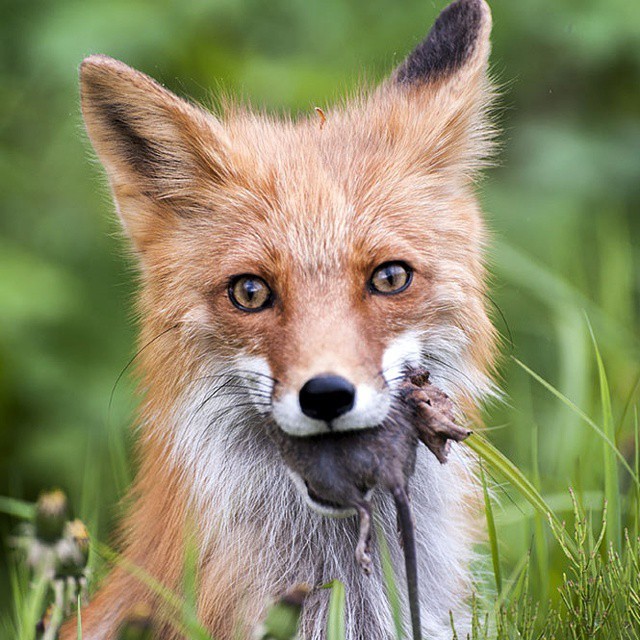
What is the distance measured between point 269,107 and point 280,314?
2.67 meters

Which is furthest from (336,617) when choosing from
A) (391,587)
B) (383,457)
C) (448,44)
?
(448,44)

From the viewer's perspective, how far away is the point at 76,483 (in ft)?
19.4

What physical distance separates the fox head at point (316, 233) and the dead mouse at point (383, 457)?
0.08m

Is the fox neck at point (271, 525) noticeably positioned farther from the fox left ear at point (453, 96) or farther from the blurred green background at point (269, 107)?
the blurred green background at point (269, 107)

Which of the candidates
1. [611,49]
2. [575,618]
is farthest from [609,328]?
[575,618]

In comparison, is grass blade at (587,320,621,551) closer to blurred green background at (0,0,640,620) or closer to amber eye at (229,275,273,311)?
amber eye at (229,275,273,311)

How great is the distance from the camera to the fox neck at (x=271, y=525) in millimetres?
3184

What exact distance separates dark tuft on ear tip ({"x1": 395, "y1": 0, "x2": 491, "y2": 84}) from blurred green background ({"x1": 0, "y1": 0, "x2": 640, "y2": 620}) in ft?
4.50

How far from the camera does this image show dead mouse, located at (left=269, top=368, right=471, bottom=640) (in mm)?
2789

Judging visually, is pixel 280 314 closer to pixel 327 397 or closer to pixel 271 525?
pixel 327 397

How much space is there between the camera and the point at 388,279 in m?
3.13

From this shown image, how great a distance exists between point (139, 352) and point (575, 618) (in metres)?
1.61

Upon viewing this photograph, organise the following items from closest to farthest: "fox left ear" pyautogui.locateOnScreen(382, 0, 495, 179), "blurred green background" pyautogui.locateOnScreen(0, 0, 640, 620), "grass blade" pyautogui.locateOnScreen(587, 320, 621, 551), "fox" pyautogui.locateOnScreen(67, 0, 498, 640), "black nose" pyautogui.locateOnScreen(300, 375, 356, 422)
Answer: "black nose" pyautogui.locateOnScreen(300, 375, 356, 422), "fox" pyautogui.locateOnScreen(67, 0, 498, 640), "grass blade" pyautogui.locateOnScreen(587, 320, 621, 551), "fox left ear" pyautogui.locateOnScreen(382, 0, 495, 179), "blurred green background" pyautogui.locateOnScreen(0, 0, 640, 620)

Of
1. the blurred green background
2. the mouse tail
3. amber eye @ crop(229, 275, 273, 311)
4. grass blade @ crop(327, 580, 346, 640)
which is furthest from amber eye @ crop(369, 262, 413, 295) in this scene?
the blurred green background
